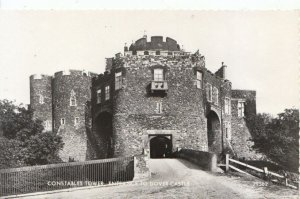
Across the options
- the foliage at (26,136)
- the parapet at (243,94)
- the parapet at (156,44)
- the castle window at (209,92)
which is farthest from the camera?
the parapet at (243,94)

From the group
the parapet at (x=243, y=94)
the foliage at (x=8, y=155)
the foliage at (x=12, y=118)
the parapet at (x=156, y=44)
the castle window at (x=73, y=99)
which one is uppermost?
the parapet at (x=156, y=44)

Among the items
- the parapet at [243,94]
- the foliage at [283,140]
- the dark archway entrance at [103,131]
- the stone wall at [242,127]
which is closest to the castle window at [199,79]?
the foliage at [283,140]

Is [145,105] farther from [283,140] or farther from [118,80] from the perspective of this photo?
[283,140]

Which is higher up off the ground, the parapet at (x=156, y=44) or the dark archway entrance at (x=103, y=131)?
the parapet at (x=156, y=44)

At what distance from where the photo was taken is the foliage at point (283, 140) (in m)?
26.3

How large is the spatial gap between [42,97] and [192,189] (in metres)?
25.8

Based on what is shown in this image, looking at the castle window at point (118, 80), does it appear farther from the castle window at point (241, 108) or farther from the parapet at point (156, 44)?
the castle window at point (241, 108)

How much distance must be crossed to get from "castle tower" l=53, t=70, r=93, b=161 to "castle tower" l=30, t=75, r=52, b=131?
78cm

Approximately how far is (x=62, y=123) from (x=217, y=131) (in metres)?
14.5

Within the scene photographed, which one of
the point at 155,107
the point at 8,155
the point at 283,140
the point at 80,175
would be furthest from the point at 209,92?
the point at 8,155

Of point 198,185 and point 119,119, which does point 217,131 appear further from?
point 198,185

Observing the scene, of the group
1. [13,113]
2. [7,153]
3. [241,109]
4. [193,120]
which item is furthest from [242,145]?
[7,153]

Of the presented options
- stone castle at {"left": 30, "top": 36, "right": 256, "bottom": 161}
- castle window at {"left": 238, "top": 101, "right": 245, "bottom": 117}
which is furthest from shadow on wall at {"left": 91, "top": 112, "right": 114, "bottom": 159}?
castle window at {"left": 238, "top": 101, "right": 245, "bottom": 117}

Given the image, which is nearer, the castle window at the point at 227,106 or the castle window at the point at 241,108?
the castle window at the point at 227,106
